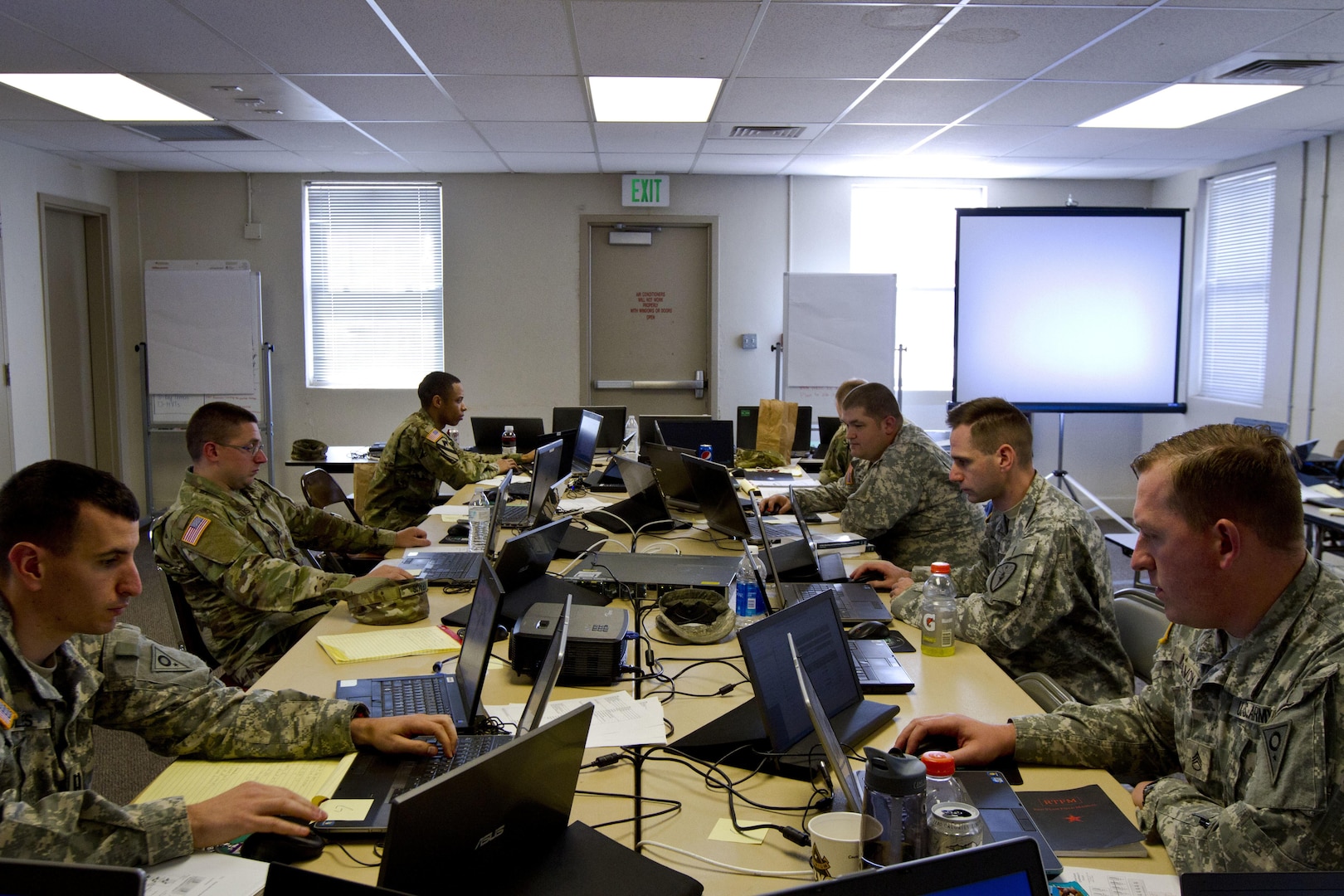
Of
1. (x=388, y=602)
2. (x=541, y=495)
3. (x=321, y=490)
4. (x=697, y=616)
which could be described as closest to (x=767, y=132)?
(x=541, y=495)

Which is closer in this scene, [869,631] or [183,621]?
[869,631]

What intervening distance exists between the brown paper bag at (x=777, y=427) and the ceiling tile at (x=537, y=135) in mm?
2085

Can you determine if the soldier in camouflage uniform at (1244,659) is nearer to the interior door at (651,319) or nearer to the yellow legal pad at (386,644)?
the yellow legal pad at (386,644)

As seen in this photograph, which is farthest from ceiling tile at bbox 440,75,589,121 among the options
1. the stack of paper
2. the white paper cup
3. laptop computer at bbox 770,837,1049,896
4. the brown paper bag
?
laptop computer at bbox 770,837,1049,896

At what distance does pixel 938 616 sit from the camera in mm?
2303

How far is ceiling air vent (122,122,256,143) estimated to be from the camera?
5699 mm

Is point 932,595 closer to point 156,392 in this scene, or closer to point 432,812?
point 432,812

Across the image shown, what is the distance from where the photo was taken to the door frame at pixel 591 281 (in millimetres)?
7414

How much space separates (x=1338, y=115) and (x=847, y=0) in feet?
11.9

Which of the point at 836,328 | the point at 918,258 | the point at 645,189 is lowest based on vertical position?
the point at 836,328

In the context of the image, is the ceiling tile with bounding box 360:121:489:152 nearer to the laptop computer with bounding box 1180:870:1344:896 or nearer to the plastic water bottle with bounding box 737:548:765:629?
the plastic water bottle with bounding box 737:548:765:629

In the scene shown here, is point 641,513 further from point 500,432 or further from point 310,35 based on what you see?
point 500,432

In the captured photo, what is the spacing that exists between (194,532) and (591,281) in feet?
17.0

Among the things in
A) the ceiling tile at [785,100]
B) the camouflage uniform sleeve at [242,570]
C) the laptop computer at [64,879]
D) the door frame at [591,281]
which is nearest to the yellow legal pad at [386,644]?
the camouflage uniform sleeve at [242,570]
